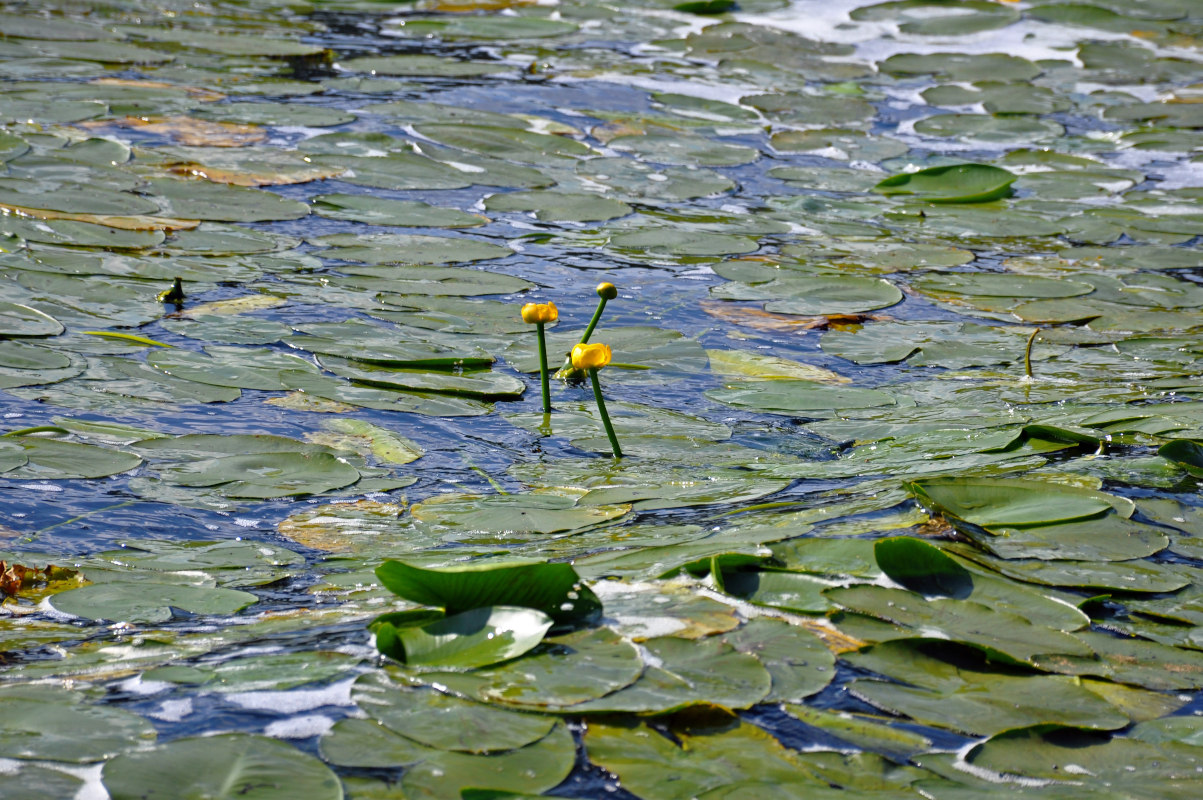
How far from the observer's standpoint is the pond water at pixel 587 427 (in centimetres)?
117

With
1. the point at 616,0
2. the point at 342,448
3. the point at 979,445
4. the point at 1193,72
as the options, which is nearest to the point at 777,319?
the point at 979,445

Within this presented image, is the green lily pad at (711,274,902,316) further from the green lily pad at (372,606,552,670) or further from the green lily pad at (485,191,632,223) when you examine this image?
the green lily pad at (372,606,552,670)

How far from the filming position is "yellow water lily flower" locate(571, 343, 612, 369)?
1.90 meters

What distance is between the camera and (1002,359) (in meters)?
2.61

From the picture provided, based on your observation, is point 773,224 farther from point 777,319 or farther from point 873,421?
point 873,421

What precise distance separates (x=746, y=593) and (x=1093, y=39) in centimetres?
488

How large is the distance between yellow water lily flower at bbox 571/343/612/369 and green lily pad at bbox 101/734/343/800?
2.98 feet

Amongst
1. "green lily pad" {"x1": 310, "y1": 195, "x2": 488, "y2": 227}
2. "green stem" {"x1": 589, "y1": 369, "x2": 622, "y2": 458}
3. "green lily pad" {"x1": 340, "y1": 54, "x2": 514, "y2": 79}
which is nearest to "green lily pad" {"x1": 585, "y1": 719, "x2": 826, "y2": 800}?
"green stem" {"x1": 589, "y1": 369, "x2": 622, "y2": 458}

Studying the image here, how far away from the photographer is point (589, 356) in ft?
6.26

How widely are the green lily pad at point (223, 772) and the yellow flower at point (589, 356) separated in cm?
91

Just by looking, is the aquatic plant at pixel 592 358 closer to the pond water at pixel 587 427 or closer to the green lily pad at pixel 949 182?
the pond water at pixel 587 427

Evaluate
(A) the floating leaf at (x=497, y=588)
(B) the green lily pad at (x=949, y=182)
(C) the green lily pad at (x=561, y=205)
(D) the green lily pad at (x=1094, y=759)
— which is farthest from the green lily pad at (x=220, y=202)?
(D) the green lily pad at (x=1094, y=759)

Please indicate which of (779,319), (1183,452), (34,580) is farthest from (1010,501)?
(34,580)

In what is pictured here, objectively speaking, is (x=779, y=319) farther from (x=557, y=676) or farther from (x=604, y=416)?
(x=557, y=676)
